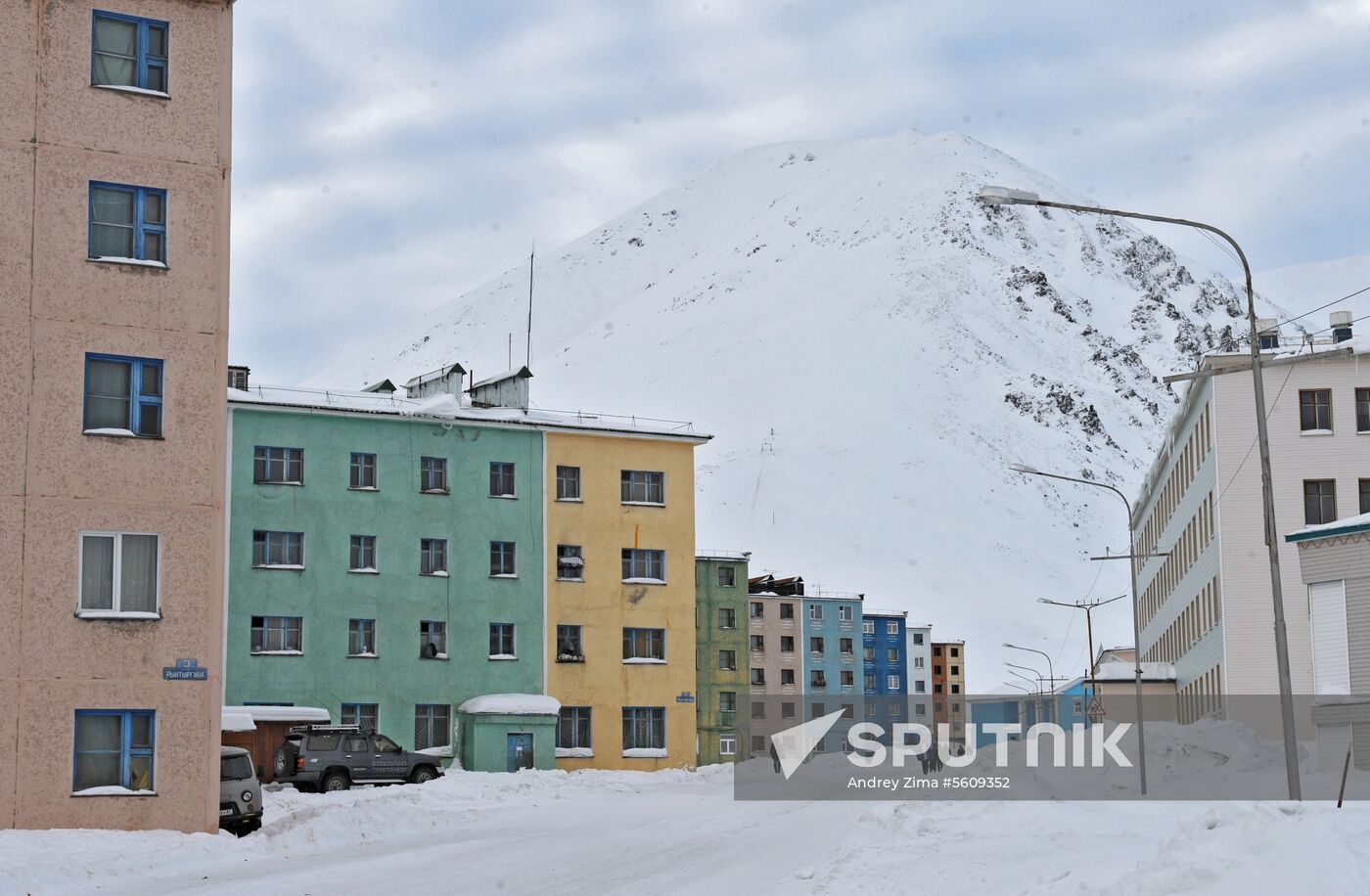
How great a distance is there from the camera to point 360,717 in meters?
60.2

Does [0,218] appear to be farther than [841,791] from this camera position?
No

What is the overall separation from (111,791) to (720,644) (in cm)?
7266

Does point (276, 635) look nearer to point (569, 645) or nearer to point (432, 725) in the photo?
Answer: point (432, 725)

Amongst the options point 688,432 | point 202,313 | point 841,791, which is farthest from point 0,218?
point 688,432

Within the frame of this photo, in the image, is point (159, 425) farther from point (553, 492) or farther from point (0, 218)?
point (553, 492)

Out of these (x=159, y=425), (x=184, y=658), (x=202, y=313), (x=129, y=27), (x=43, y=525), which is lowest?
(x=184, y=658)

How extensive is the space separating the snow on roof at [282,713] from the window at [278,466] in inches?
321

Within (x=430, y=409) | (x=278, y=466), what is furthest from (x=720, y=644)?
(x=278, y=466)

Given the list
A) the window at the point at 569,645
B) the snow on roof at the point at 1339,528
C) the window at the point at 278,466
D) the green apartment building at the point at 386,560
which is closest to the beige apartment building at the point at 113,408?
the green apartment building at the point at 386,560

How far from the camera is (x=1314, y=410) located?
6581 centimetres

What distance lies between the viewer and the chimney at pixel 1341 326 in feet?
224

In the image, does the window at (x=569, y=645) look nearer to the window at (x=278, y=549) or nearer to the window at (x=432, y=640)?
the window at (x=432, y=640)

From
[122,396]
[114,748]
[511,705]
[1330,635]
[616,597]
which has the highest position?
[122,396]

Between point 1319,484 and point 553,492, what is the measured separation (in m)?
28.8
